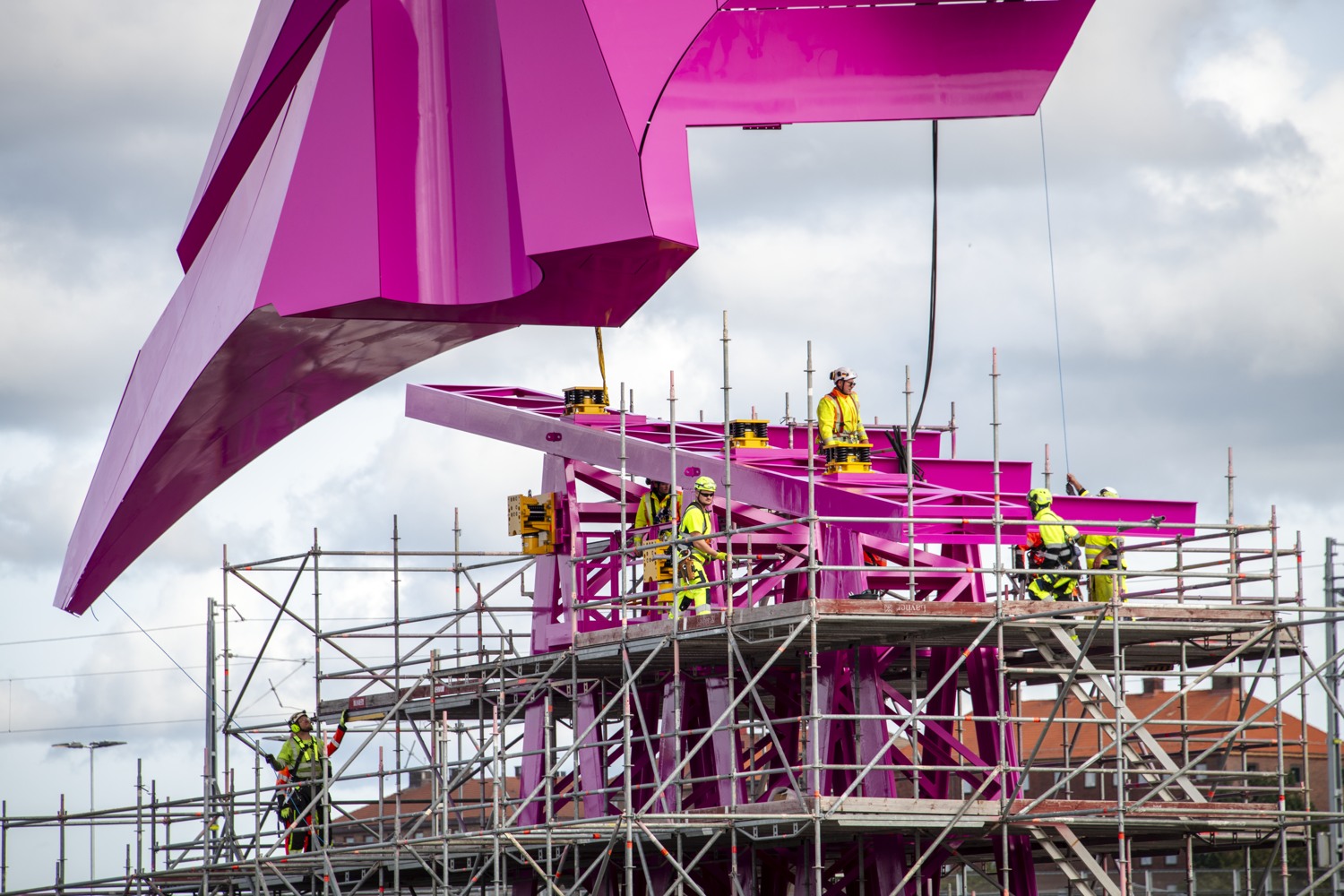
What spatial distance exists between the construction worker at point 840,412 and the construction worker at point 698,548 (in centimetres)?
259

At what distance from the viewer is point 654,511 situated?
2900cm

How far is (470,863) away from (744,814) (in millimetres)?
8092

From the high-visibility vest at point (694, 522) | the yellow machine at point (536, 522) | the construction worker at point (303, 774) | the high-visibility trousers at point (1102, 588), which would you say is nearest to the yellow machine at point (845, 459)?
the high-visibility vest at point (694, 522)

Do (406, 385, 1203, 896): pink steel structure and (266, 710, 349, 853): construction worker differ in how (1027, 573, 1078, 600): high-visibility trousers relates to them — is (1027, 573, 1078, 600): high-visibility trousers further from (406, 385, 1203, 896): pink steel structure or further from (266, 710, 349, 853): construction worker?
(266, 710, 349, 853): construction worker

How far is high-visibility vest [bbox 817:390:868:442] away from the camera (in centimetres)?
2837

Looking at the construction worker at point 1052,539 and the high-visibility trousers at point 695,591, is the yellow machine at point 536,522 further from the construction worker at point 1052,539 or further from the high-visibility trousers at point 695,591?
the construction worker at point 1052,539

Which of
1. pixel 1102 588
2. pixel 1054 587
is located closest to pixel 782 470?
pixel 1054 587

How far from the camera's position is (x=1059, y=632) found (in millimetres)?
24250

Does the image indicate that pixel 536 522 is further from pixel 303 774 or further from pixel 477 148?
pixel 477 148

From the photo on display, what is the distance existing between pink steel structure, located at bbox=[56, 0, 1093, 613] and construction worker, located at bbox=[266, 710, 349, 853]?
21.9 ft

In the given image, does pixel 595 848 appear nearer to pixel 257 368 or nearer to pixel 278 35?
pixel 257 368

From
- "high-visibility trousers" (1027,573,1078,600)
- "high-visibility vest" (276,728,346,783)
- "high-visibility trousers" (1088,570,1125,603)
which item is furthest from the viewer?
"high-visibility vest" (276,728,346,783)

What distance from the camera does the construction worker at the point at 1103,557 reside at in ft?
85.8

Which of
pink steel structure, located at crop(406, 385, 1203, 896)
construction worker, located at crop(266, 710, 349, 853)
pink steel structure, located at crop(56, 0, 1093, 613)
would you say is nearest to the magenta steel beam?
pink steel structure, located at crop(406, 385, 1203, 896)
